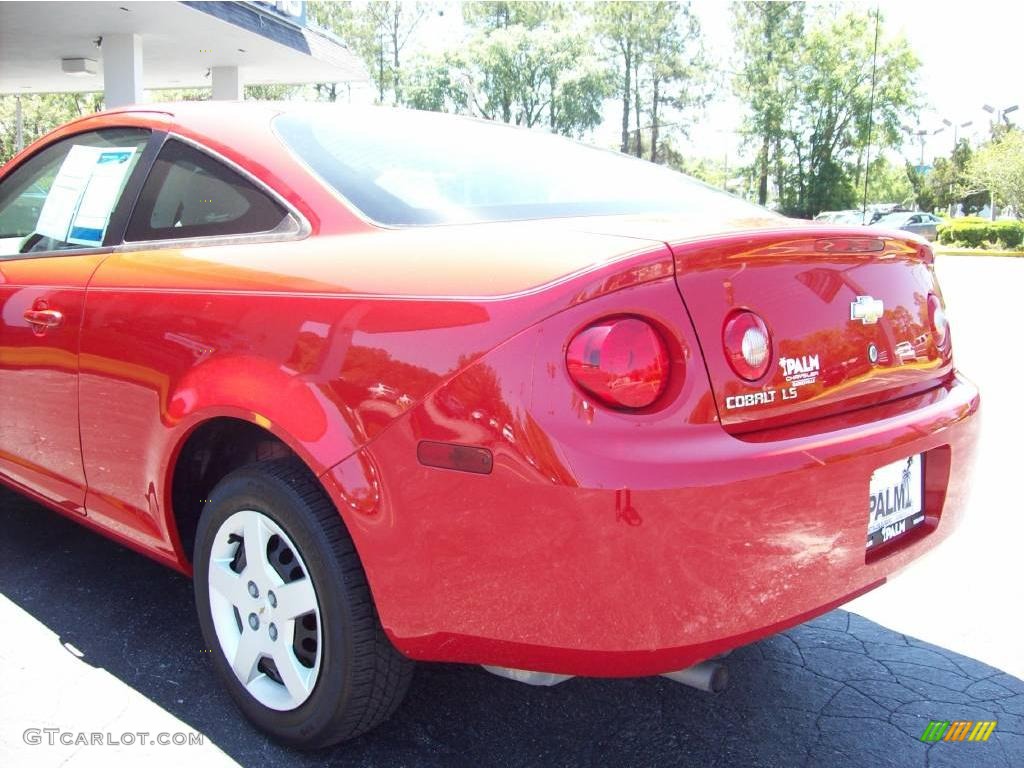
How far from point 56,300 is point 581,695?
1928 mm

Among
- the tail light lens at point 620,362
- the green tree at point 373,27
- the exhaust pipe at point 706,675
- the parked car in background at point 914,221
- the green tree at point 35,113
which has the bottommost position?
the exhaust pipe at point 706,675

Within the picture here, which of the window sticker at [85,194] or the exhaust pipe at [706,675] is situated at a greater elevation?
the window sticker at [85,194]

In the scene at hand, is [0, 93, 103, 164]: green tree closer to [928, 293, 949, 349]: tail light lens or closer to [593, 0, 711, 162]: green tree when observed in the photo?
[593, 0, 711, 162]: green tree

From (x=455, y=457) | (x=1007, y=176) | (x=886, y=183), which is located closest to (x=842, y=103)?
(x=886, y=183)

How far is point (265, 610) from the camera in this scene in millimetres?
2215

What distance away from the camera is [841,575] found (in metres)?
1.93

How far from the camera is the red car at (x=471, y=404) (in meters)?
1.70

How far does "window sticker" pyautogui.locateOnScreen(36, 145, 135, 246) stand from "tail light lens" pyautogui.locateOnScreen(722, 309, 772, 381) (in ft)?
6.44

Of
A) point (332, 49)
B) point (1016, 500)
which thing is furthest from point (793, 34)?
point (1016, 500)

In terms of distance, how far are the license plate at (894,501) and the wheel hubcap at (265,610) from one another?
4.08ft

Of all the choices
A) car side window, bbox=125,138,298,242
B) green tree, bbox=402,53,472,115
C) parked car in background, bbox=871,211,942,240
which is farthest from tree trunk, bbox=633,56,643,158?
car side window, bbox=125,138,298,242

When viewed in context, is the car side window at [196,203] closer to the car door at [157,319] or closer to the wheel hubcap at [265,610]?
the car door at [157,319]

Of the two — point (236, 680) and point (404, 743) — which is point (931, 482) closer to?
point (404, 743)

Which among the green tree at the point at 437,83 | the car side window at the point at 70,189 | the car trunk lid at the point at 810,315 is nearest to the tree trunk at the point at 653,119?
the green tree at the point at 437,83
